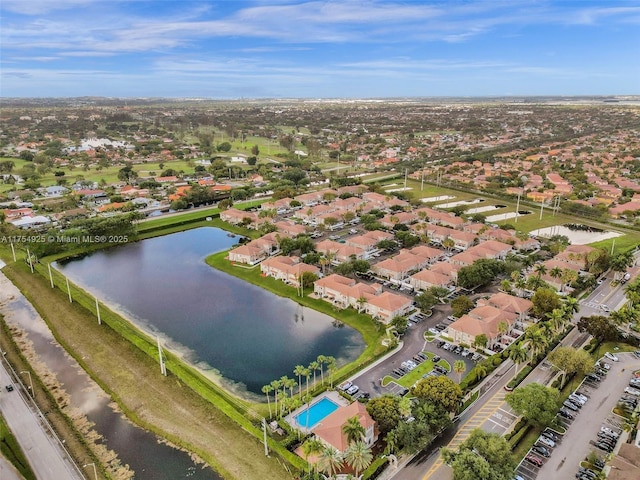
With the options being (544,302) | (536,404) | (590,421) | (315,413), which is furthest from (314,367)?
(544,302)

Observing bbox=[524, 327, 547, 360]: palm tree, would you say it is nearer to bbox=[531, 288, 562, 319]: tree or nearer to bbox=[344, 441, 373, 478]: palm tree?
bbox=[531, 288, 562, 319]: tree

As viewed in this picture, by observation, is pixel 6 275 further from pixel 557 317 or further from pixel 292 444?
pixel 557 317

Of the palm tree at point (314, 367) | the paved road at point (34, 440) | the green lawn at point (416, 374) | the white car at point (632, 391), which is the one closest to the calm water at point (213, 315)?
the palm tree at point (314, 367)

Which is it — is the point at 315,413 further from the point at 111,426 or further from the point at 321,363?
the point at 111,426

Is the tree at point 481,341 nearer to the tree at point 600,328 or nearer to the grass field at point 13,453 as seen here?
the tree at point 600,328

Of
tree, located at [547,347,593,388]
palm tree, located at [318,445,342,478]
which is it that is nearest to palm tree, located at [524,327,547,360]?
tree, located at [547,347,593,388]

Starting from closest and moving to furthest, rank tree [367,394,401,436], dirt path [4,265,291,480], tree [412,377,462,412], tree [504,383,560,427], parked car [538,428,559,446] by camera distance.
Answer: dirt path [4,265,291,480]
tree [367,394,401,436]
parked car [538,428,559,446]
tree [504,383,560,427]
tree [412,377,462,412]
